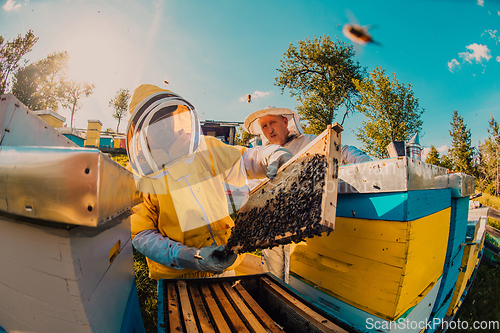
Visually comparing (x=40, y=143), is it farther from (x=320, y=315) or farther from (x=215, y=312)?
(x=320, y=315)

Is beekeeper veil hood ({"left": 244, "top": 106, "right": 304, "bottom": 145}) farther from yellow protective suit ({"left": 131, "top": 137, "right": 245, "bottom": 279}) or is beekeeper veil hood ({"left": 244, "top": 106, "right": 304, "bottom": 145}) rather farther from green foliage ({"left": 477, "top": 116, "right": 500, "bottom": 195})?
green foliage ({"left": 477, "top": 116, "right": 500, "bottom": 195})

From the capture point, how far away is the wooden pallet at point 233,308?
1.14 m

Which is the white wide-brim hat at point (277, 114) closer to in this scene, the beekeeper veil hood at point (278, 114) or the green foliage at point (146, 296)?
the beekeeper veil hood at point (278, 114)

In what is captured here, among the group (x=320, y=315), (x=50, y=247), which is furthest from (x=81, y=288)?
(x=320, y=315)

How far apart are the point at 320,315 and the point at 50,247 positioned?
1.28 m

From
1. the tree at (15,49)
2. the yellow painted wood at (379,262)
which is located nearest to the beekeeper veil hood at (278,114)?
the yellow painted wood at (379,262)

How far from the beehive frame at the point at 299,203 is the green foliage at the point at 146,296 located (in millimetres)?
1789

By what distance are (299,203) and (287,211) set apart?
9 centimetres

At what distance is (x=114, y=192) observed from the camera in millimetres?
725

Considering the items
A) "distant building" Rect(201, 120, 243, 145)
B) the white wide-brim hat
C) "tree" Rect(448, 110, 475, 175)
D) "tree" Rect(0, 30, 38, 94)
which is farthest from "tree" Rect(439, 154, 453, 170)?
"tree" Rect(0, 30, 38, 94)

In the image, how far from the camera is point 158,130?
1649 mm

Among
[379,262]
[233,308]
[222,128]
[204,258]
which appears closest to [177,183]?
[204,258]

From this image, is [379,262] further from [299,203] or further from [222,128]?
[222,128]

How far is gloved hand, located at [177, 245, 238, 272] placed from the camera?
147cm
